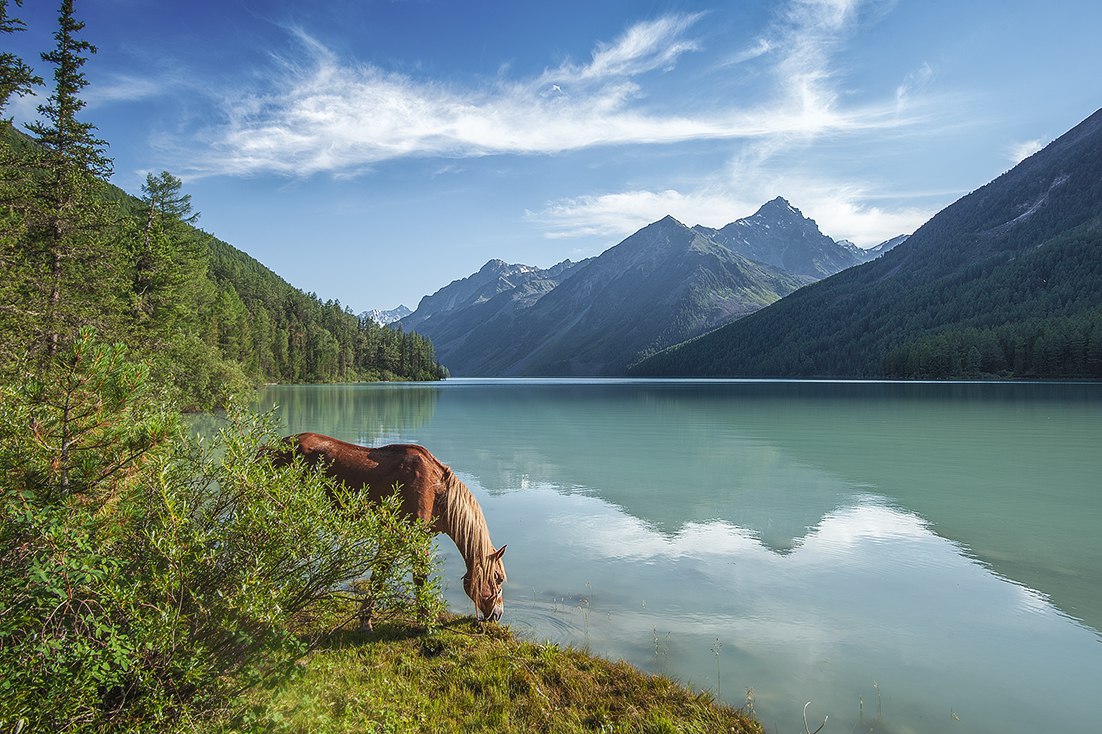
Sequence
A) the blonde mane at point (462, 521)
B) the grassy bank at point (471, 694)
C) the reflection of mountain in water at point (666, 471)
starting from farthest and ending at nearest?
the reflection of mountain in water at point (666, 471) < the blonde mane at point (462, 521) < the grassy bank at point (471, 694)

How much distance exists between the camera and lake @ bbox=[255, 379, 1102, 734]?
21.3ft

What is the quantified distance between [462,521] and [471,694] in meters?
2.32

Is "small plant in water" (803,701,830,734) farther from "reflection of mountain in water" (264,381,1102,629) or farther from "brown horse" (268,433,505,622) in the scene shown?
"reflection of mountain in water" (264,381,1102,629)

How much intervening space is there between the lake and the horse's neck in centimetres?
134

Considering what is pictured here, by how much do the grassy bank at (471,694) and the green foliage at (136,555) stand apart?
589mm

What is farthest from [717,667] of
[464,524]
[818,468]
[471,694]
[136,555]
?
[818,468]

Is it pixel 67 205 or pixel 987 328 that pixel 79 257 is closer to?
pixel 67 205

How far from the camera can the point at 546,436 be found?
3244cm

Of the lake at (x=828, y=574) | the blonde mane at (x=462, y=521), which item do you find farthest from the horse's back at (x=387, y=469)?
the lake at (x=828, y=574)

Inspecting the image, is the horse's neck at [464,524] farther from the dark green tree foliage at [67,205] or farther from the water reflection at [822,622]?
the dark green tree foliage at [67,205]

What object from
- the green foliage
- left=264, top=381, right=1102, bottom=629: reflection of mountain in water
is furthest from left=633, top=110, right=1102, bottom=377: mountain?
the green foliage

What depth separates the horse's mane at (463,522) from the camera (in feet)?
24.7

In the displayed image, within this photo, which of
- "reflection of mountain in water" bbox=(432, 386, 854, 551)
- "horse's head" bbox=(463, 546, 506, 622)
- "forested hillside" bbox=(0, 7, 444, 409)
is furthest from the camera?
"forested hillside" bbox=(0, 7, 444, 409)

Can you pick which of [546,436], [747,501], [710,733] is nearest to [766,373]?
[546,436]
